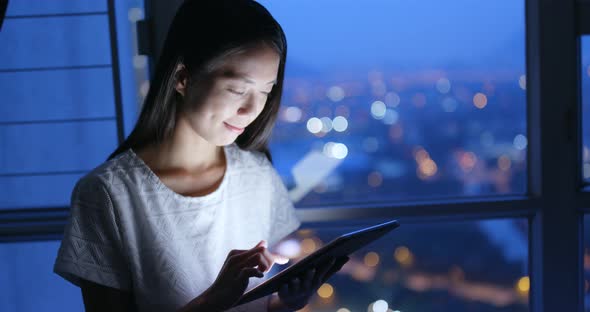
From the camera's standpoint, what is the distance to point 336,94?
177 cm

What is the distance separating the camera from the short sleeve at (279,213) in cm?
145

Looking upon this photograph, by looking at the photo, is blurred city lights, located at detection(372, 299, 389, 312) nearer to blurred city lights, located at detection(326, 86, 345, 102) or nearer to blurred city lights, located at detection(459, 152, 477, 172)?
blurred city lights, located at detection(459, 152, 477, 172)

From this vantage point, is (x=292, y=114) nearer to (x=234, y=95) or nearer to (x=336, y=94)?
(x=336, y=94)

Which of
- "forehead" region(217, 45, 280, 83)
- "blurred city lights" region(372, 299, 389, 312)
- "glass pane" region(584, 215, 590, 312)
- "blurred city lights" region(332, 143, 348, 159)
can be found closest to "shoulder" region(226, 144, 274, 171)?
"forehead" region(217, 45, 280, 83)

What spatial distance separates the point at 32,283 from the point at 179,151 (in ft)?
3.30

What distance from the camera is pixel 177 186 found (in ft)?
4.06

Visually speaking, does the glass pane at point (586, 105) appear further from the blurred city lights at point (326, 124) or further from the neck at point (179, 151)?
the neck at point (179, 151)

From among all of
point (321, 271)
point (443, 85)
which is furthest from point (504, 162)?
point (321, 271)

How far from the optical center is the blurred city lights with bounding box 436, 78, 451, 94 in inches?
70.7

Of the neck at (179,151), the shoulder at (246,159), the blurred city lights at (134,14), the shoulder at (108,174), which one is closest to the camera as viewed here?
the shoulder at (108,174)

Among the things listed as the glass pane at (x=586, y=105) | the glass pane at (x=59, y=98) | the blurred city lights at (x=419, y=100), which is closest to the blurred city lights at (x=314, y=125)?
the blurred city lights at (x=419, y=100)

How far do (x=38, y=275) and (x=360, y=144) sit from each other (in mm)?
1222

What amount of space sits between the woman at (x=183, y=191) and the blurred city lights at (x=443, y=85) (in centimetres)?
74

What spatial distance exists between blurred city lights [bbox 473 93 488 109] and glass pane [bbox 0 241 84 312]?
5.08 ft
